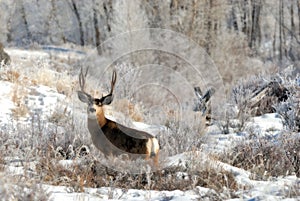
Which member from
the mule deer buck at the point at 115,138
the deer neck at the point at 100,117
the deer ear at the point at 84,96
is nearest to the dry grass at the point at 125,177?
the mule deer buck at the point at 115,138

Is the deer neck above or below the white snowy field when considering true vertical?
above

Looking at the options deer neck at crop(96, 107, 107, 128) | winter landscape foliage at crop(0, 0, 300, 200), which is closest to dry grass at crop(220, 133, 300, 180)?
winter landscape foliage at crop(0, 0, 300, 200)

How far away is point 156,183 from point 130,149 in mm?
481

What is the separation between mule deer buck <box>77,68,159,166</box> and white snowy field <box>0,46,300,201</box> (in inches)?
12.4

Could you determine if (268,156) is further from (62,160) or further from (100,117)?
(62,160)

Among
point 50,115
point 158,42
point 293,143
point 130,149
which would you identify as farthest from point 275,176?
point 158,42

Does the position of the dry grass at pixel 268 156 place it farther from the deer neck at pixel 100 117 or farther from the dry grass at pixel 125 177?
the deer neck at pixel 100 117

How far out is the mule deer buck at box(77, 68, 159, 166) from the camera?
5.77 metres

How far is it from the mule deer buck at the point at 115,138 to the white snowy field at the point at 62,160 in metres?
0.32

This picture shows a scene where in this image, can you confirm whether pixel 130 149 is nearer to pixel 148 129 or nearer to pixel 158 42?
pixel 148 129

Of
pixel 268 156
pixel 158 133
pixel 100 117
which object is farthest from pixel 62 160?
pixel 268 156

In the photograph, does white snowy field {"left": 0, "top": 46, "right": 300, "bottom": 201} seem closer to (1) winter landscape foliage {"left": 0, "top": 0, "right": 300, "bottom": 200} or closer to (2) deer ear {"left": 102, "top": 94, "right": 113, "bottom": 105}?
(1) winter landscape foliage {"left": 0, "top": 0, "right": 300, "bottom": 200}

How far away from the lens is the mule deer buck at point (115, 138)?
5.77 metres

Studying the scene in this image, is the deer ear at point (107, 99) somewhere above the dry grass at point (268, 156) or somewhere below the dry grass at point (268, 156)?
above
